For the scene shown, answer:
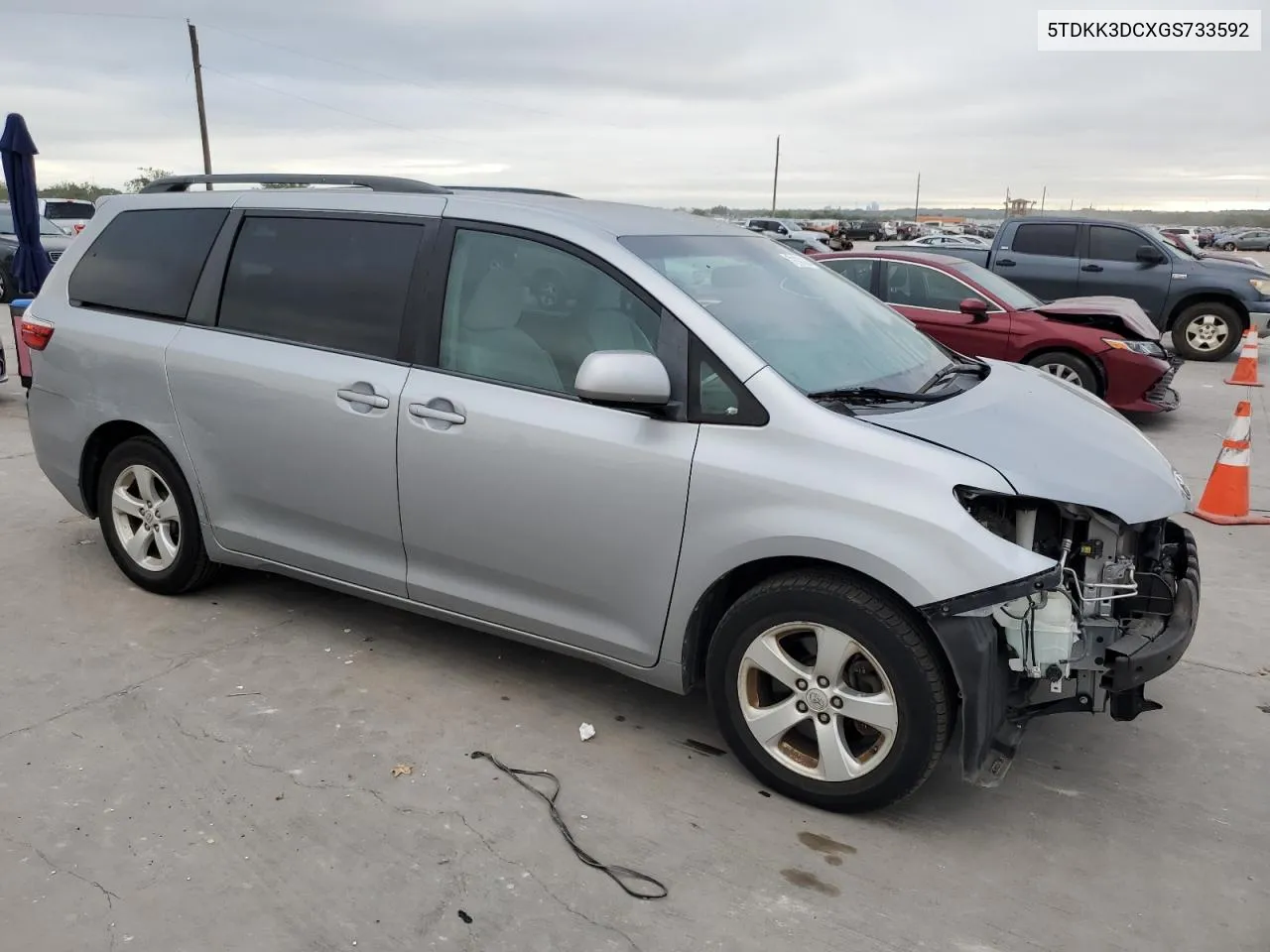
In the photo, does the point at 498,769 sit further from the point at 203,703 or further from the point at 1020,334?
the point at 1020,334

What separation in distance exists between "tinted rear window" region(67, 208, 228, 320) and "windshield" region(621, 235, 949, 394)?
2045 mm

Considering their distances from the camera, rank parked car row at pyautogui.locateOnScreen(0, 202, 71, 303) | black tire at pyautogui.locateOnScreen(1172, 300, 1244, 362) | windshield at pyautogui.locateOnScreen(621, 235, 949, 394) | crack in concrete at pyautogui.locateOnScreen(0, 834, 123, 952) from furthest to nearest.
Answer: parked car row at pyautogui.locateOnScreen(0, 202, 71, 303) < black tire at pyautogui.locateOnScreen(1172, 300, 1244, 362) < windshield at pyautogui.locateOnScreen(621, 235, 949, 394) < crack in concrete at pyautogui.locateOnScreen(0, 834, 123, 952)

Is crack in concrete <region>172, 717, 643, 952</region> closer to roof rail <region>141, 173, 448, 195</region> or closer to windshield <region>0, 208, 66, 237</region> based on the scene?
roof rail <region>141, 173, 448, 195</region>

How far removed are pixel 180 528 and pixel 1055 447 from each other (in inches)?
141

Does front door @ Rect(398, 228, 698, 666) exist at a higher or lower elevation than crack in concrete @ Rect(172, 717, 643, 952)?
higher

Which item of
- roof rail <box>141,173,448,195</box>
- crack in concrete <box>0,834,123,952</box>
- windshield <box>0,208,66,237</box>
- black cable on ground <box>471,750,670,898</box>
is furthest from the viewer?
windshield <box>0,208,66,237</box>

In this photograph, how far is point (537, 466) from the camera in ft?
10.9

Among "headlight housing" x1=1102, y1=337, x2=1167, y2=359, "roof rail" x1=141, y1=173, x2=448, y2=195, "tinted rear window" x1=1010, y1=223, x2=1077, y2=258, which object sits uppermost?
"roof rail" x1=141, y1=173, x2=448, y2=195

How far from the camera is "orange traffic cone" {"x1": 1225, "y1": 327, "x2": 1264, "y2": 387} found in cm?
1090

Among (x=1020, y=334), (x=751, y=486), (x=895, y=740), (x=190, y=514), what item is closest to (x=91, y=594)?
(x=190, y=514)

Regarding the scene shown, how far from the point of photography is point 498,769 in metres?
3.30

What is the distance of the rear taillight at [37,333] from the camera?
15.1 ft

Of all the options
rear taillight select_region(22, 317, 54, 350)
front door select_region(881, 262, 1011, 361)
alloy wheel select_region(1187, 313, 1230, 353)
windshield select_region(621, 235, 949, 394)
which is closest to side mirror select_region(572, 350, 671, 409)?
windshield select_region(621, 235, 949, 394)

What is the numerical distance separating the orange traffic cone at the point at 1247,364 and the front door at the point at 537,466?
33.1 feet
